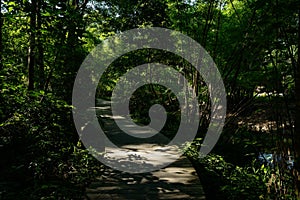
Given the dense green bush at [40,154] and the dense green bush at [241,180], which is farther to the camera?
the dense green bush at [40,154]

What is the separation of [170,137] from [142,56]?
3451mm

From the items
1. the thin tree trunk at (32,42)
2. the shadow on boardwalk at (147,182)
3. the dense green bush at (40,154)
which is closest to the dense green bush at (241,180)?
the shadow on boardwalk at (147,182)

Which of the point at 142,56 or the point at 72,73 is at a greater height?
the point at 142,56

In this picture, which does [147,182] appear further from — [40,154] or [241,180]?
[40,154]

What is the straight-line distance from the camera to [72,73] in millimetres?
4270

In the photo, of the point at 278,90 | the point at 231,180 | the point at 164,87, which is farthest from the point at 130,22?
A: the point at 278,90

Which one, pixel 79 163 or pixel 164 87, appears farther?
pixel 164 87

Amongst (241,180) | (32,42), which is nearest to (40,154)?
(32,42)

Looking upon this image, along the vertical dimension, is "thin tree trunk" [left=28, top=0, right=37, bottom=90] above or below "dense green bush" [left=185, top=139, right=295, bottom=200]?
above

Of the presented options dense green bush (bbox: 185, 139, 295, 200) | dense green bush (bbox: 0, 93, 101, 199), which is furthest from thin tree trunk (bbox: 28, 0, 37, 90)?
dense green bush (bbox: 185, 139, 295, 200)

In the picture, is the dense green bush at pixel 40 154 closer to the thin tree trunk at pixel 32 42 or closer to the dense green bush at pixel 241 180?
the thin tree trunk at pixel 32 42

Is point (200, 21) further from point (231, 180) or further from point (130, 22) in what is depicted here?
point (231, 180)

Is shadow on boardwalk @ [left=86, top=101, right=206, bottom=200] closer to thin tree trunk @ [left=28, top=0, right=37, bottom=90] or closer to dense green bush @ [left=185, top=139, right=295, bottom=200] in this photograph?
dense green bush @ [left=185, top=139, right=295, bottom=200]

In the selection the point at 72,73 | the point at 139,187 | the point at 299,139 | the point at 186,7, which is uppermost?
the point at 186,7
